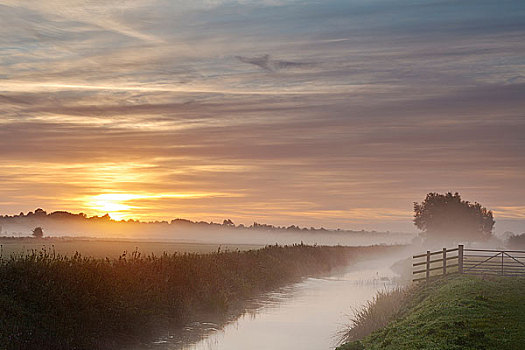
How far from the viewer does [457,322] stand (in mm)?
20781

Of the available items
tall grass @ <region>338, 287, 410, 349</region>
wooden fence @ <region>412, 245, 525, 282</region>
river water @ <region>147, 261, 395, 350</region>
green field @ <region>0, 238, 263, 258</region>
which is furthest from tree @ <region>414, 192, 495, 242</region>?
tall grass @ <region>338, 287, 410, 349</region>

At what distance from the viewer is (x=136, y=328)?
2450cm

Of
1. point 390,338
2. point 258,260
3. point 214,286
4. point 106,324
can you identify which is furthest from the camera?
point 258,260

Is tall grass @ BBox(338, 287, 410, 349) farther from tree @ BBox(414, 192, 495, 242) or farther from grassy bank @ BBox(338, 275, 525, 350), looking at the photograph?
tree @ BBox(414, 192, 495, 242)

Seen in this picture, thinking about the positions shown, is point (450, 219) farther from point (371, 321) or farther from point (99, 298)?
point (99, 298)

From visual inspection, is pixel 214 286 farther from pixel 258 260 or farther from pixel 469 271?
pixel 469 271

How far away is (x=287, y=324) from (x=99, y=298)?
38.1ft

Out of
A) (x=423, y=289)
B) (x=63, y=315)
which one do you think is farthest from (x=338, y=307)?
(x=63, y=315)

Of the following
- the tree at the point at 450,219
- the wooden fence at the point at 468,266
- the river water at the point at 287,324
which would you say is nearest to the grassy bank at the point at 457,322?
the river water at the point at 287,324

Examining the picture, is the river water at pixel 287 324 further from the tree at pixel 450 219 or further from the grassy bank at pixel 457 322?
the tree at pixel 450 219

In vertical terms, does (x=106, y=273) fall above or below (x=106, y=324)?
above

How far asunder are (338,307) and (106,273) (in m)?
18.2

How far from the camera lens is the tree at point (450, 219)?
119438 millimetres

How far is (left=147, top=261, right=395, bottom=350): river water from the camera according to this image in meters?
26.2
